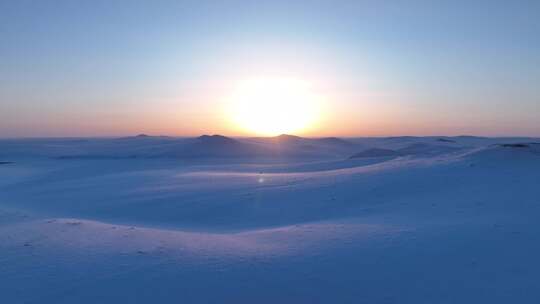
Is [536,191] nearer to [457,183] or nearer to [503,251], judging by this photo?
[457,183]

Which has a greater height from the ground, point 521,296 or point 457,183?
point 457,183

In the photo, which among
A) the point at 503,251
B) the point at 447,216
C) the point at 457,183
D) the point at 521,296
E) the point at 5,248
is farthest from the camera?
the point at 457,183

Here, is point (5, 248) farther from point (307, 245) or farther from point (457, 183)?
point (457, 183)

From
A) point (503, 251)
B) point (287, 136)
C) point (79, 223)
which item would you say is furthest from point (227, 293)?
point (287, 136)

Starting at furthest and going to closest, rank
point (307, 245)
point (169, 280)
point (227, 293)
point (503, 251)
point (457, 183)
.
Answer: point (457, 183)
point (307, 245)
point (503, 251)
point (169, 280)
point (227, 293)

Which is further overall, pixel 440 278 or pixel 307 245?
pixel 307 245

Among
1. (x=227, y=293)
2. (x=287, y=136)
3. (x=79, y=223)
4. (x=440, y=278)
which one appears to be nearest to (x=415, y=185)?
(x=440, y=278)
